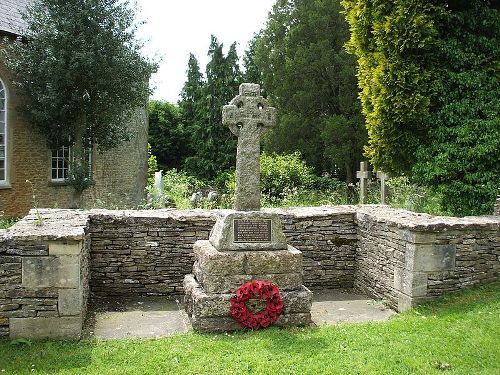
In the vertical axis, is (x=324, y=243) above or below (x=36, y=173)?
below

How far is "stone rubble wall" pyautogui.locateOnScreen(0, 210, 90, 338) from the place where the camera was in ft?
19.1

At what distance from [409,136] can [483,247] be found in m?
4.06

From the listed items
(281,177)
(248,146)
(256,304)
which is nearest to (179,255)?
(256,304)

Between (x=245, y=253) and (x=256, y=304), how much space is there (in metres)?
0.66

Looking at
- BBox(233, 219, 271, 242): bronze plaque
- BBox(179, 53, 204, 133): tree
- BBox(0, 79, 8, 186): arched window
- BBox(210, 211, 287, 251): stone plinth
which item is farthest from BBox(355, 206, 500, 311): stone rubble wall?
BBox(179, 53, 204, 133): tree

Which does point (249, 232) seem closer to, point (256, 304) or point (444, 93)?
point (256, 304)

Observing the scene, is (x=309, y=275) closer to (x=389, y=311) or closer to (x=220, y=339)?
(x=389, y=311)

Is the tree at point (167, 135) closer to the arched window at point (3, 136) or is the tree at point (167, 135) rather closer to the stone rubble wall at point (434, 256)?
the arched window at point (3, 136)

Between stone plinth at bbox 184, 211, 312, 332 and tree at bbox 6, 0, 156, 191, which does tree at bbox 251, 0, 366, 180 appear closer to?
tree at bbox 6, 0, 156, 191

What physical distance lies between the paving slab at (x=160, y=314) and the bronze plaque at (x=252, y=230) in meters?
1.31

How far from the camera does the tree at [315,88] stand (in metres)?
20.1

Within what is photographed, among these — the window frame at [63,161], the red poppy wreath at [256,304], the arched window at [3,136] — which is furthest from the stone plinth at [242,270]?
the window frame at [63,161]

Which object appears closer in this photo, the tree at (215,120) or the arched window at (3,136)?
the arched window at (3,136)

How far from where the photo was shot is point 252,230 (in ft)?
22.3
